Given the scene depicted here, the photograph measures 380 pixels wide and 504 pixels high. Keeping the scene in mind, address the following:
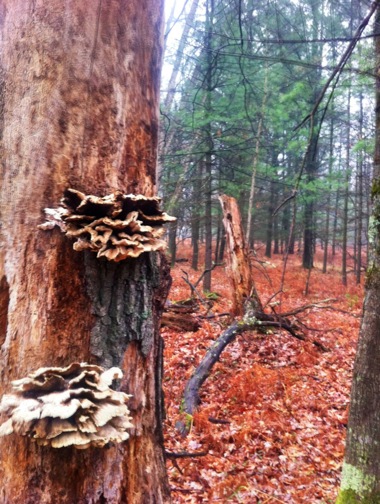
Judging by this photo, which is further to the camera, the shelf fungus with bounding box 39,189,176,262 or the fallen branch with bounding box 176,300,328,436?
the fallen branch with bounding box 176,300,328,436

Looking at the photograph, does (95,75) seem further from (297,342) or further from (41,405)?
(297,342)

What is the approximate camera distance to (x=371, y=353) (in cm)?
286

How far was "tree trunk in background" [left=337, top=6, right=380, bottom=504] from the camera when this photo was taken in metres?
2.83

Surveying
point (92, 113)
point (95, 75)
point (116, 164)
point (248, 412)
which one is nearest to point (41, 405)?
point (116, 164)

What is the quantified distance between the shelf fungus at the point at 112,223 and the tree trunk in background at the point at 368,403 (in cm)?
235

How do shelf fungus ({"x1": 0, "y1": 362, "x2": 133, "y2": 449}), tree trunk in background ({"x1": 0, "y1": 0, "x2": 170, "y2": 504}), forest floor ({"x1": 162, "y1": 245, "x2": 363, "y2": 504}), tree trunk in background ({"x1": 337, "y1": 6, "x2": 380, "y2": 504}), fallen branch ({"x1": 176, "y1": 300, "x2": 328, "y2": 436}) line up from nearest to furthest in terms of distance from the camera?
shelf fungus ({"x1": 0, "y1": 362, "x2": 133, "y2": 449}) → tree trunk in background ({"x1": 0, "y1": 0, "x2": 170, "y2": 504}) → tree trunk in background ({"x1": 337, "y1": 6, "x2": 380, "y2": 504}) → forest floor ({"x1": 162, "y1": 245, "x2": 363, "y2": 504}) → fallen branch ({"x1": 176, "y1": 300, "x2": 328, "y2": 436})

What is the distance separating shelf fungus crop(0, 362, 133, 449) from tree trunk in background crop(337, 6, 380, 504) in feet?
8.01

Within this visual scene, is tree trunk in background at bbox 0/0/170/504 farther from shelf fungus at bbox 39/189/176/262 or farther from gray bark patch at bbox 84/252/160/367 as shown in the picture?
shelf fungus at bbox 39/189/176/262

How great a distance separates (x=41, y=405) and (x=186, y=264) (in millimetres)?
20384

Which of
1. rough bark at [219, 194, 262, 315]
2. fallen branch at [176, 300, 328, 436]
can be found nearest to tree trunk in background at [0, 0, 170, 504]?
fallen branch at [176, 300, 328, 436]

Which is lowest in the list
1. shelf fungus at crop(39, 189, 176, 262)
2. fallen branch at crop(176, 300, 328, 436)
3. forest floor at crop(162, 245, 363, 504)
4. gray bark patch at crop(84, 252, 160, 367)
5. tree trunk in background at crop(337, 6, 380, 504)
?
forest floor at crop(162, 245, 363, 504)

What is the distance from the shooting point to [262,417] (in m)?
5.16

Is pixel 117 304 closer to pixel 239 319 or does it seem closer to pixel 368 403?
pixel 368 403

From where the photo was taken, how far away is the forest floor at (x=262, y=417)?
394 centimetres
